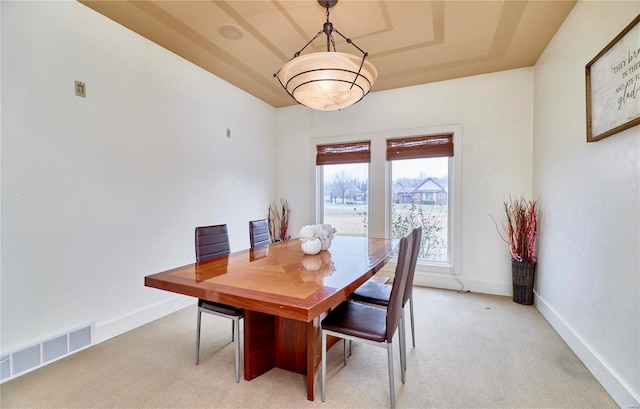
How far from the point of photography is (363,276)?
174 cm

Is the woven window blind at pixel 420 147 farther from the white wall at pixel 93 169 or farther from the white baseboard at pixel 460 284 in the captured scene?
the white wall at pixel 93 169

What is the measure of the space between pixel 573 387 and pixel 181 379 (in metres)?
2.54

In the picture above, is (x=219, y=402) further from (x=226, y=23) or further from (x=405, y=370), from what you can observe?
(x=226, y=23)

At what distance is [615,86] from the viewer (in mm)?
1775

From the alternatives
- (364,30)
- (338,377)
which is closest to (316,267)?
(338,377)

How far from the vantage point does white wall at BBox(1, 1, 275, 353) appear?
6.68 ft

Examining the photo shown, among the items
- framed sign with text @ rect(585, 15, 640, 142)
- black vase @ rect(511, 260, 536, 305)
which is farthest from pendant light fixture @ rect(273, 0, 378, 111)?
black vase @ rect(511, 260, 536, 305)

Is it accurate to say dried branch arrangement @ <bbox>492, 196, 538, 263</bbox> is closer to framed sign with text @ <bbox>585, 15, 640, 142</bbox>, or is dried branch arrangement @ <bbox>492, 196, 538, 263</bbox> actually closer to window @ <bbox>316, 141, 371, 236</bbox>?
framed sign with text @ <bbox>585, 15, 640, 142</bbox>

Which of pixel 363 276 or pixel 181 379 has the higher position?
pixel 363 276

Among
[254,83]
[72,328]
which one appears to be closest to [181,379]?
Result: [72,328]

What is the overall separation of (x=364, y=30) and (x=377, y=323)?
2517mm

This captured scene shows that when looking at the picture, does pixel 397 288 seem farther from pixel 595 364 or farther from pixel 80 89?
pixel 80 89

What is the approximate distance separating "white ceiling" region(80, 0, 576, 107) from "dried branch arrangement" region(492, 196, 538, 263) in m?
1.65

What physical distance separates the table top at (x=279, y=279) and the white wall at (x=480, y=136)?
6.23ft
